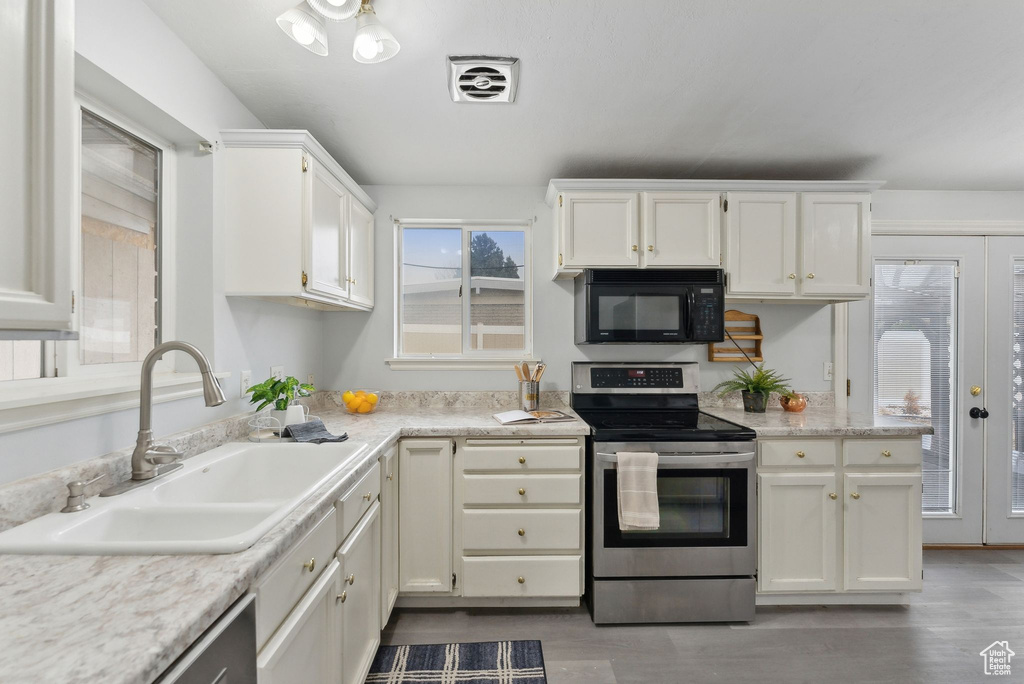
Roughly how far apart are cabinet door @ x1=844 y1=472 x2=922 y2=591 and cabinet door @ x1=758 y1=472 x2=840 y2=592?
9cm

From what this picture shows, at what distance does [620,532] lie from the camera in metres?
2.09

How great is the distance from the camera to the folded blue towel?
1.74m

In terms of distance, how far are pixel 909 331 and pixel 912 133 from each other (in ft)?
4.39

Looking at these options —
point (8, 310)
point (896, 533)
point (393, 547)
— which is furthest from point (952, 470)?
point (8, 310)

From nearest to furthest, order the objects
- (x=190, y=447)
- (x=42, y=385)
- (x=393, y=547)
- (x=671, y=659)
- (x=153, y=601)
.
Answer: (x=153, y=601) < (x=42, y=385) < (x=190, y=447) < (x=671, y=659) < (x=393, y=547)

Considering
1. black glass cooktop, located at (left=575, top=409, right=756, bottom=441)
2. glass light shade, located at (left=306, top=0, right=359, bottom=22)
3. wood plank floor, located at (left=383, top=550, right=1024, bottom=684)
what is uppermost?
glass light shade, located at (left=306, top=0, right=359, bottom=22)

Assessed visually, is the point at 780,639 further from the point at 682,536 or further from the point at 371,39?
the point at 371,39

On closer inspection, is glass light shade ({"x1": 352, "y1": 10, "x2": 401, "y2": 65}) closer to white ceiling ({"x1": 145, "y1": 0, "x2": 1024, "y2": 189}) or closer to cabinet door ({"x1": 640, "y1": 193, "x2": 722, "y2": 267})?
white ceiling ({"x1": 145, "y1": 0, "x2": 1024, "y2": 189})

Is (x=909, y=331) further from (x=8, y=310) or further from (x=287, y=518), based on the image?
(x=8, y=310)

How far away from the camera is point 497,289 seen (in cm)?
290

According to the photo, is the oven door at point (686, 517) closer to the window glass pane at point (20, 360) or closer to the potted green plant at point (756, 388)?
the potted green plant at point (756, 388)

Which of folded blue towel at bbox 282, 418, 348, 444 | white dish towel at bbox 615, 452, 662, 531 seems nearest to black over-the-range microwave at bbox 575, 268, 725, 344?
white dish towel at bbox 615, 452, 662, 531

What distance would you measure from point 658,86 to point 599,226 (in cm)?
77

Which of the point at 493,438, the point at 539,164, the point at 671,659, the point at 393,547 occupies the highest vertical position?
the point at 539,164
